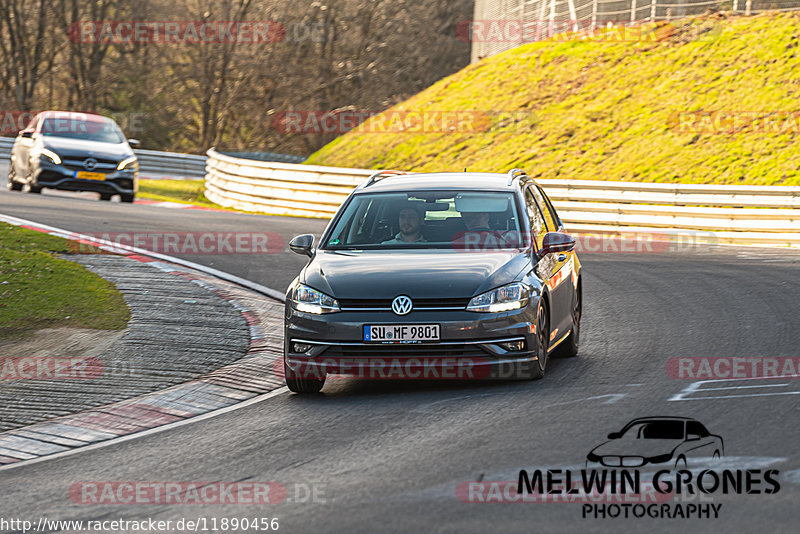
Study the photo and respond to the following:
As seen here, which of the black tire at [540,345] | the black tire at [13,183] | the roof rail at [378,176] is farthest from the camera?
the black tire at [13,183]

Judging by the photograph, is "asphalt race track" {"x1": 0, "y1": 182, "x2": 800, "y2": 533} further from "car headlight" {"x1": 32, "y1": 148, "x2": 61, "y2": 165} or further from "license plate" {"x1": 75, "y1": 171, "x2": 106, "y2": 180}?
"car headlight" {"x1": 32, "y1": 148, "x2": 61, "y2": 165}

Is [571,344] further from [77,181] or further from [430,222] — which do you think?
[77,181]

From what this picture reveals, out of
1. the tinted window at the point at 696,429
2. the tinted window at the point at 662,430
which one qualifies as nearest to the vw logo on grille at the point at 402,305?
the tinted window at the point at 662,430

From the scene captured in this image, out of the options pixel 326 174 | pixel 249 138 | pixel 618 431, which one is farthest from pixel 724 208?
pixel 249 138

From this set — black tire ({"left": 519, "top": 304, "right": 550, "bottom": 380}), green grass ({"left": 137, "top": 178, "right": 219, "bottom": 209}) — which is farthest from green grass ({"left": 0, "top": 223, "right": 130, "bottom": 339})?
green grass ({"left": 137, "top": 178, "right": 219, "bottom": 209})

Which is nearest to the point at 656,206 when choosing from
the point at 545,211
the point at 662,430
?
the point at 545,211

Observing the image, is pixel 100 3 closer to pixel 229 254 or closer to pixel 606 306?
pixel 229 254

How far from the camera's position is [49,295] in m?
12.6

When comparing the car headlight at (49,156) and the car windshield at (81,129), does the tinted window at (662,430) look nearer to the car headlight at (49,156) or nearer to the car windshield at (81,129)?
the car headlight at (49,156)

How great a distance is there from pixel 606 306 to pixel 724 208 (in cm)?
1012

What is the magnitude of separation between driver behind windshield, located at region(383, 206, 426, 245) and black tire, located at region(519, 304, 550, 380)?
123 centimetres

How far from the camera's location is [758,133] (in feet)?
89.7

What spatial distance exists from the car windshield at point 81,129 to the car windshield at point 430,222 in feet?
56.1

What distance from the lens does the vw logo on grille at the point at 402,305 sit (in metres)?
8.19
